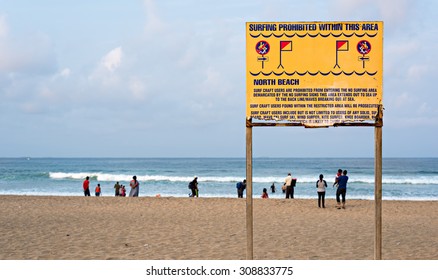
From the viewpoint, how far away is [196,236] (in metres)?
12.5

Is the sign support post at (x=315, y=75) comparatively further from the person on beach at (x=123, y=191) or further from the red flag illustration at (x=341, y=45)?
the person on beach at (x=123, y=191)

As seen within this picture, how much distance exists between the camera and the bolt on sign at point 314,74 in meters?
6.67

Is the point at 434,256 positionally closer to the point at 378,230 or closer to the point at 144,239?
the point at 378,230

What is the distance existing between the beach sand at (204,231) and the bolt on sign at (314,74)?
12.9 feet

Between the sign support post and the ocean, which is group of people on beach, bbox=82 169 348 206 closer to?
the ocean

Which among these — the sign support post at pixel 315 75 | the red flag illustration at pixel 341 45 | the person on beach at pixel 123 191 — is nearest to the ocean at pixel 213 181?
the person on beach at pixel 123 191

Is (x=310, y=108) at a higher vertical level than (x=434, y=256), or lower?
higher

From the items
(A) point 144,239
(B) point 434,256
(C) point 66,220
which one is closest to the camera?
(B) point 434,256

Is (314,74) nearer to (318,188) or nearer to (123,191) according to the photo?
(318,188)

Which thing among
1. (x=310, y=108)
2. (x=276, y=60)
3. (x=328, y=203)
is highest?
(x=276, y=60)

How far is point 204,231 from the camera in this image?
1345 centimetres

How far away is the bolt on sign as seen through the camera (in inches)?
263
